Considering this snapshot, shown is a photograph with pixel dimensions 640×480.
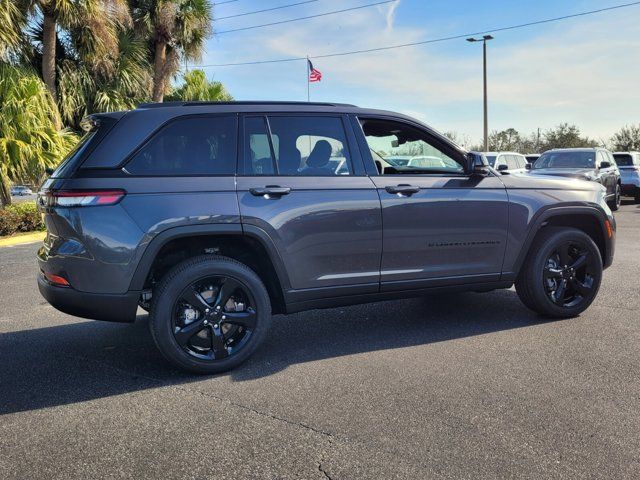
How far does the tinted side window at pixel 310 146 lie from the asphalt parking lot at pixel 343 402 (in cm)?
142

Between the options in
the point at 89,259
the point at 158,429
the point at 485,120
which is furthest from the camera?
the point at 485,120

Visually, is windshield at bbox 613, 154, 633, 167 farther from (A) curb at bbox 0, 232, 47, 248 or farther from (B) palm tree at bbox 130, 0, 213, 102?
(A) curb at bbox 0, 232, 47, 248

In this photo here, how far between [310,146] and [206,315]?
1472 millimetres

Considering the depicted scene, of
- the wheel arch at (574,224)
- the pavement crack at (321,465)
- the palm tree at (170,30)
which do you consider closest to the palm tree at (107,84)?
the palm tree at (170,30)

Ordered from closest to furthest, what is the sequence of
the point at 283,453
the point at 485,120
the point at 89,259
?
the point at 283,453 → the point at 89,259 → the point at 485,120

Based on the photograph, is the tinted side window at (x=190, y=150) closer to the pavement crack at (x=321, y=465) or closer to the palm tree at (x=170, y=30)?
the pavement crack at (x=321, y=465)

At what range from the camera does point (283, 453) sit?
2730 millimetres

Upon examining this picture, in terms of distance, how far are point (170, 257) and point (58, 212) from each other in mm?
785

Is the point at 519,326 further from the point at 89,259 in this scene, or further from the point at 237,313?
the point at 89,259

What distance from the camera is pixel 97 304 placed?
3555 mm

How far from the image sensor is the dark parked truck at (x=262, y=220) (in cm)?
356

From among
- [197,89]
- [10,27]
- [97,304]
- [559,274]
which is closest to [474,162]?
[559,274]

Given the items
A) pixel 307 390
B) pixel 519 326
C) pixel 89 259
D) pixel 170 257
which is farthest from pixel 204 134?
pixel 519 326

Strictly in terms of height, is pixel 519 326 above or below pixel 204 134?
below
